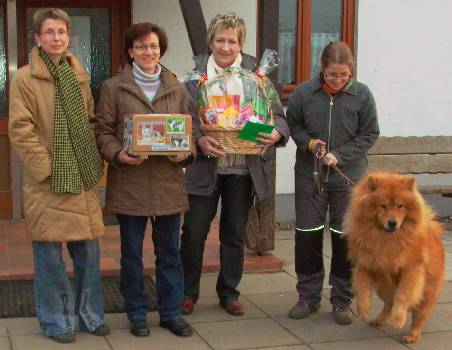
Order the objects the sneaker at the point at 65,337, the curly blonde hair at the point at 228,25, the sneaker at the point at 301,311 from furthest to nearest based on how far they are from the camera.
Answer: the sneaker at the point at 301,311
the curly blonde hair at the point at 228,25
the sneaker at the point at 65,337

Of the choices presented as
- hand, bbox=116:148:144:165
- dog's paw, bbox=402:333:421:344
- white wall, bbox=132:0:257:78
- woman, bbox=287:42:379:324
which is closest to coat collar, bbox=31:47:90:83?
hand, bbox=116:148:144:165

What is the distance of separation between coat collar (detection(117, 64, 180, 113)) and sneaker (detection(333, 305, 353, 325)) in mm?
1889

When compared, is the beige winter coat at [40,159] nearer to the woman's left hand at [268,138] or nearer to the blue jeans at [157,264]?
the blue jeans at [157,264]

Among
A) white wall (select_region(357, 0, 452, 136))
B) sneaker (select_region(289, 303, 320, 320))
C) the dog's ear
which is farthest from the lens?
white wall (select_region(357, 0, 452, 136))

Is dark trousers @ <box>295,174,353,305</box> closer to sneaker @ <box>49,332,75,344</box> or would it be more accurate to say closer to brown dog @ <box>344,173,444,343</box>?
brown dog @ <box>344,173,444,343</box>

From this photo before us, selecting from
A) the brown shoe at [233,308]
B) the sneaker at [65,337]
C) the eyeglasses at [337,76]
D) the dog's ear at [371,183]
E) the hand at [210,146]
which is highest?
the eyeglasses at [337,76]

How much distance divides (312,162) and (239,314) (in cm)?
117

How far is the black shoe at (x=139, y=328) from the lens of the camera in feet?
17.0

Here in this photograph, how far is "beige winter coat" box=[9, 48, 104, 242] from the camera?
4.70 metres

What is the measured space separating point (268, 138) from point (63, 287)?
1.58 m

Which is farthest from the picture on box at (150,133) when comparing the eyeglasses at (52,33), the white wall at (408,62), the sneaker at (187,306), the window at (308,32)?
the white wall at (408,62)

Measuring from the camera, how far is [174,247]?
17.0ft

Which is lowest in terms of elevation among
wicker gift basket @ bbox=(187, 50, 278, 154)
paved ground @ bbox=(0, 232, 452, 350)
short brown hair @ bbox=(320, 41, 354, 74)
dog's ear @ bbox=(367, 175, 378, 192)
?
paved ground @ bbox=(0, 232, 452, 350)

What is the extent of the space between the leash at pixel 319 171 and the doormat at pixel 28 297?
4.75 feet
